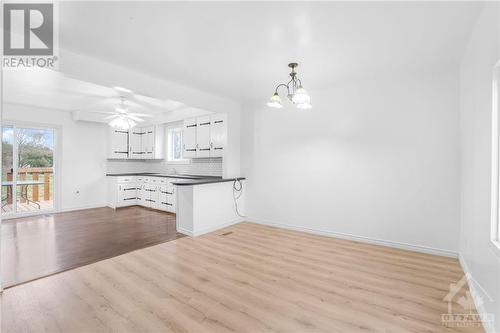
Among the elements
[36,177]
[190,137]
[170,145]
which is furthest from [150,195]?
[36,177]

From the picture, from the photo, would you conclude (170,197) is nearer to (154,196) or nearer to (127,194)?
(154,196)

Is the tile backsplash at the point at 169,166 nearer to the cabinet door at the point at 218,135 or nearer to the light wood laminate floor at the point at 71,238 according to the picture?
the cabinet door at the point at 218,135

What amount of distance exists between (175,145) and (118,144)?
1.64m

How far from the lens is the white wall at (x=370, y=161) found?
3230 millimetres

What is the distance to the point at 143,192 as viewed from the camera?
22.6 feet

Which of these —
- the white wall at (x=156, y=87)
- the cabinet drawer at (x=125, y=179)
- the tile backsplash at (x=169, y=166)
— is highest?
the white wall at (x=156, y=87)

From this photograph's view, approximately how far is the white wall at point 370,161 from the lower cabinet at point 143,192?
2.63 metres

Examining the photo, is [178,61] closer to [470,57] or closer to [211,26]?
[211,26]

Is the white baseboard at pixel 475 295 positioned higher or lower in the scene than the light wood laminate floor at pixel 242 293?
Answer: higher

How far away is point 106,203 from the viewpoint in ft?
A: 22.9

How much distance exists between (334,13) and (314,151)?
2489 millimetres

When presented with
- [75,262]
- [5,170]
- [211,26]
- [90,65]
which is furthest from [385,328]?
[5,170]
